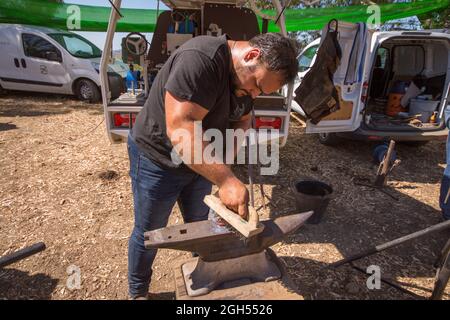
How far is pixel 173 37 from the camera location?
4027mm

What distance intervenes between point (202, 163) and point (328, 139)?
4.31 meters

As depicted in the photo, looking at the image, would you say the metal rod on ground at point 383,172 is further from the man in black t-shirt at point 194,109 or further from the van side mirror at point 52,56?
the van side mirror at point 52,56

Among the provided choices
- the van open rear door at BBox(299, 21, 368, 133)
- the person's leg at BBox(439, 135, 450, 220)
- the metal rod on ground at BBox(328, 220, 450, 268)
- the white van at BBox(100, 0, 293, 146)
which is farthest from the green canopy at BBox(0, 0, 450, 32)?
the metal rod on ground at BBox(328, 220, 450, 268)

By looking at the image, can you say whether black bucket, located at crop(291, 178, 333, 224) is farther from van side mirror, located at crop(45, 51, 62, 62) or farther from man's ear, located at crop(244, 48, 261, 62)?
van side mirror, located at crop(45, 51, 62, 62)

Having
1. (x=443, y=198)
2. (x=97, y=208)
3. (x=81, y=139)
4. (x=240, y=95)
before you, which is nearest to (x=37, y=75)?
(x=81, y=139)

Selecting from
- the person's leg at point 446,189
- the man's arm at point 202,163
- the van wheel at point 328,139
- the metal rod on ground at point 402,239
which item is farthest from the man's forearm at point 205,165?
the van wheel at point 328,139

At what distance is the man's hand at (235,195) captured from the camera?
1.29 m

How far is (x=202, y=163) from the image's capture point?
1.30 m

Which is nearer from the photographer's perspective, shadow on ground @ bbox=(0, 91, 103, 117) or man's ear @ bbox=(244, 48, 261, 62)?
man's ear @ bbox=(244, 48, 261, 62)

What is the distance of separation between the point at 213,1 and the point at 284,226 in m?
3.69

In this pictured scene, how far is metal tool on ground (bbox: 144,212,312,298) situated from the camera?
143 centimetres

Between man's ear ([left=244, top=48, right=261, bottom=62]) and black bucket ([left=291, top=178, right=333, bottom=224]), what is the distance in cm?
193

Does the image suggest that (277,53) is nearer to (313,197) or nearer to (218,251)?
(218,251)
